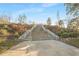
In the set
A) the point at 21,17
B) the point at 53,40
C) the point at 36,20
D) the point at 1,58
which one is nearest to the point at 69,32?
the point at 53,40

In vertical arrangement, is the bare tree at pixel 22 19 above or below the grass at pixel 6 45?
above

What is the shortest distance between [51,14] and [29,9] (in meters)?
0.24

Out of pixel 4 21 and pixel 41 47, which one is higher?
pixel 4 21

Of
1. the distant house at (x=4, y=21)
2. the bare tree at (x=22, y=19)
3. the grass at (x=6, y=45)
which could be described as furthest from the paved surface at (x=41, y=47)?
the distant house at (x=4, y=21)

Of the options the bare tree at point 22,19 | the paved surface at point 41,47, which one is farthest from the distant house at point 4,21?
the paved surface at point 41,47

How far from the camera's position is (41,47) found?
2.51 meters

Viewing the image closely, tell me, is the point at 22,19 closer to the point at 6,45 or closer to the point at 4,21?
the point at 4,21

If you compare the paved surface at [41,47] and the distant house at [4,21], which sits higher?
the distant house at [4,21]

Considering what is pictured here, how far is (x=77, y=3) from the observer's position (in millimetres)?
2498

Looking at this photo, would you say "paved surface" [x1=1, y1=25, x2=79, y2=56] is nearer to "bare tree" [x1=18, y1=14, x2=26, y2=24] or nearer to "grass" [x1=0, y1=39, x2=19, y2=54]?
"grass" [x1=0, y1=39, x2=19, y2=54]

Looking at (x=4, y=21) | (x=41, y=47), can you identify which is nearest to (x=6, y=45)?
(x=4, y=21)

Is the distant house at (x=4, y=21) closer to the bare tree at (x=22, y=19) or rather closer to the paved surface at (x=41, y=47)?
the bare tree at (x=22, y=19)

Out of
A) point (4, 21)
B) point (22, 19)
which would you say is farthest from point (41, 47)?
point (4, 21)

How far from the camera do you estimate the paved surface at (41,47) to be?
2490 mm
